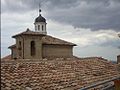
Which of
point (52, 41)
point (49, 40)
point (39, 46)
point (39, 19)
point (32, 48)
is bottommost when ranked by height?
point (32, 48)

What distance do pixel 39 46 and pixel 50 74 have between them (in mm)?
15036

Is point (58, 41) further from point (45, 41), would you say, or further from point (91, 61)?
point (91, 61)

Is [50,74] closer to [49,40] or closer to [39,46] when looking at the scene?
[39,46]

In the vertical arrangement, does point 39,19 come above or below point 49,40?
above

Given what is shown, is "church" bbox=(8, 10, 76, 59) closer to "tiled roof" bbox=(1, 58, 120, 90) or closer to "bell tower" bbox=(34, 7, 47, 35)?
"bell tower" bbox=(34, 7, 47, 35)

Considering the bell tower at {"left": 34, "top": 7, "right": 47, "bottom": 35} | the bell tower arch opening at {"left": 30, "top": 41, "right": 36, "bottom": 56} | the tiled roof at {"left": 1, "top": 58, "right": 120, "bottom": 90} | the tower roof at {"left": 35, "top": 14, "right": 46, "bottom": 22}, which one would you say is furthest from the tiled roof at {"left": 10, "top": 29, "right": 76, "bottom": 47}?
the tiled roof at {"left": 1, "top": 58, "right": 120, "bottom": 90}

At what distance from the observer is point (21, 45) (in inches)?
1128

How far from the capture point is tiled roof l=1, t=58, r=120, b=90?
38.0 ft

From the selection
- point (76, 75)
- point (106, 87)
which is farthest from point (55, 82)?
point (106, 87)

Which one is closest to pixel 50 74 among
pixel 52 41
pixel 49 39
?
pixel 52 41

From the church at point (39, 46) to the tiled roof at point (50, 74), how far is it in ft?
37.2

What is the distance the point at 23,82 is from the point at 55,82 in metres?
1.54

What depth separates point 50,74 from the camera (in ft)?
44.5

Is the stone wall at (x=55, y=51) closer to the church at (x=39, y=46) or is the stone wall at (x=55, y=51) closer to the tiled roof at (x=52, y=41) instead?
the church at (x=39, y=46)
